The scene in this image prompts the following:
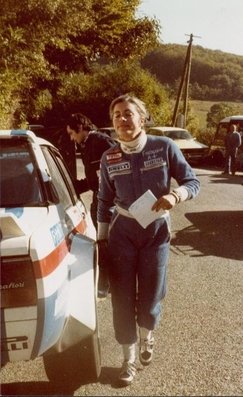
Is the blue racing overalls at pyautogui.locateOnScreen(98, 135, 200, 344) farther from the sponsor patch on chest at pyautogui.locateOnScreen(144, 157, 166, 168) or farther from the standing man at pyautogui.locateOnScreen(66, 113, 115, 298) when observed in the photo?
the standing man at pyautogui.locateOnScreen(66, 113, 115, 298)

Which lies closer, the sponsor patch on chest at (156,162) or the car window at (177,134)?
the sponsor patch on chest at (156,162)

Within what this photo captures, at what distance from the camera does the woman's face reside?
3.25 meters

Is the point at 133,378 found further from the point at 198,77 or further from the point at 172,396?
the point at 198,77

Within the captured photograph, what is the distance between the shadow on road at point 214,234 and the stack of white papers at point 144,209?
384 cm

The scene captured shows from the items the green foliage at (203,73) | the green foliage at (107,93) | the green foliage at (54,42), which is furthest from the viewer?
the green foliage at (203,73)

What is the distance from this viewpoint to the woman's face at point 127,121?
128 inches

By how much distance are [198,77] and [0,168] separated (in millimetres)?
123809

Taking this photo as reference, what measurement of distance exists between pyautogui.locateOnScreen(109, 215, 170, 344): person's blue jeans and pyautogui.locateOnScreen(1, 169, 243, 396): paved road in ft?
1.19

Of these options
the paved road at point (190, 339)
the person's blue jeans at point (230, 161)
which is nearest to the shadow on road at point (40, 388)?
the paved road at point (190, 339)

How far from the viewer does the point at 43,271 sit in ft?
7.81

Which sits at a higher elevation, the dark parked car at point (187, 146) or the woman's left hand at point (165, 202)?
the woman's left hand at point (165, 202)

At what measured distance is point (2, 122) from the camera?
993 cm

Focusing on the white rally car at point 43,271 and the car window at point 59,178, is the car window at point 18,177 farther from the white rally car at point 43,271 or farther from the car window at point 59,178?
the car window at point 59,178

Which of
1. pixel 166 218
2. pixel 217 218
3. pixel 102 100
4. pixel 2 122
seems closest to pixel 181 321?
pixel 166 218
